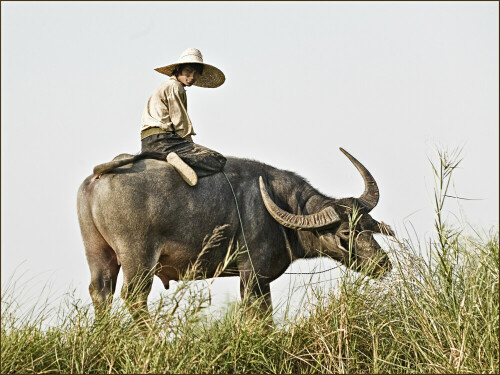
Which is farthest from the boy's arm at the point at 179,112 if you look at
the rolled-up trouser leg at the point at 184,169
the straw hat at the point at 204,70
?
the rolled-up trouser leg at the point at 184,169

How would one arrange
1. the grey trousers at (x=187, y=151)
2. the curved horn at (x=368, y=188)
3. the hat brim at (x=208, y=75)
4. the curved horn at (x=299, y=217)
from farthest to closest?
the curved horn at (x=368, y=188), the hat brim at (x=208, y=75), the curved horn at (x=299, y=217), the grey trousers at (x=187, y=151)

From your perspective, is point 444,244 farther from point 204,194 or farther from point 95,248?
point 95,248

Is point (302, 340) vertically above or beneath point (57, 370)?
above

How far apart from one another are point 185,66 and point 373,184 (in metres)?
2.48

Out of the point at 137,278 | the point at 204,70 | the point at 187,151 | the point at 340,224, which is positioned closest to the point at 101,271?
the point at 137,278

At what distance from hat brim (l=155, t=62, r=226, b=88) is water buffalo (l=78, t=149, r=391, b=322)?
35.4 inches

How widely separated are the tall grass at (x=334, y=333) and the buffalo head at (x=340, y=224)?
1614mm

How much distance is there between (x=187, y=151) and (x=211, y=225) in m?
0.80

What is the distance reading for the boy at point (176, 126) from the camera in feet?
23.7

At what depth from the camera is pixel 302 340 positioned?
5684 millimetres

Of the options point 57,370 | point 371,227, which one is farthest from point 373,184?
point 57,370

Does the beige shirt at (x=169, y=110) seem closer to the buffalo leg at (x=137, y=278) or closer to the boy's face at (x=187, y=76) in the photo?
the boy's face at (x=187, y=76)

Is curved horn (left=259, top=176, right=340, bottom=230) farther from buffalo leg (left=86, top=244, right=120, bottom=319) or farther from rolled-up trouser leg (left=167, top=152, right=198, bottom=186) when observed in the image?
buffalo leg (left=86, top=244, right=120, bottom=319)

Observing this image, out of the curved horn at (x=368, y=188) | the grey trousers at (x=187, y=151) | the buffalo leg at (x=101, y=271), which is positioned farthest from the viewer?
the curved horn at (x=368, y=188)
